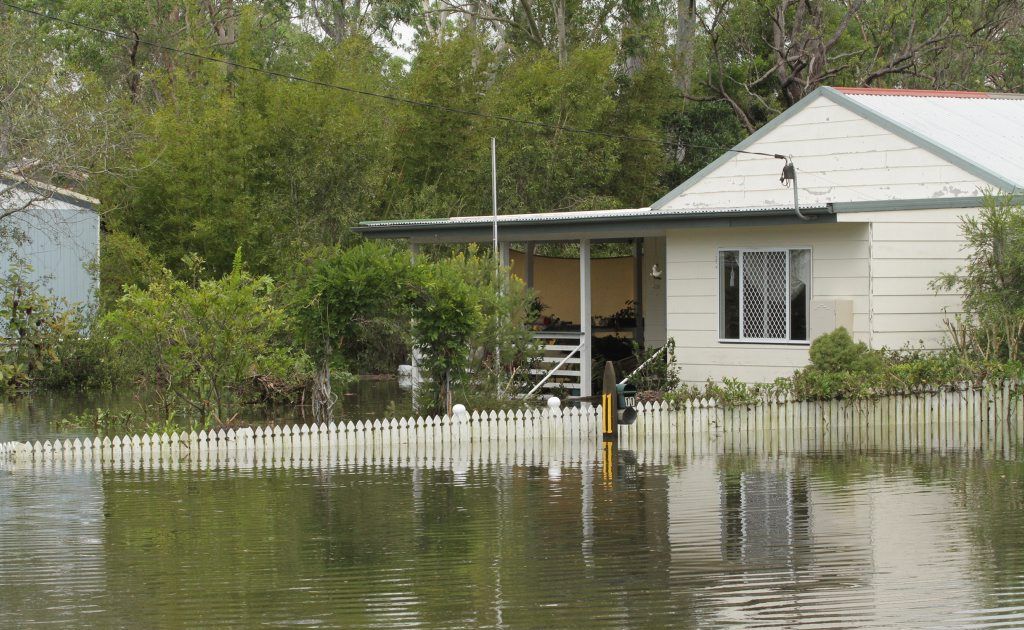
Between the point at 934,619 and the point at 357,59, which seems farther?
the point at 357,59

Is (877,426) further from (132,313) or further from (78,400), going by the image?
(78,400)

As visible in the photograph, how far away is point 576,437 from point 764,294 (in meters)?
4.64


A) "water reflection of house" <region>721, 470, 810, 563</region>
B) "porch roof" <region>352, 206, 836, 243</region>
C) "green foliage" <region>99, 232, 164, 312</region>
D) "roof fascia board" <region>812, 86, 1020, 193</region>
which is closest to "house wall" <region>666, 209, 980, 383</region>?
"roof fascia board" <region>812, 86, 1020, 193</region>

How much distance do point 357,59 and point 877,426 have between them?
22033mm

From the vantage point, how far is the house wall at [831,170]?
20.2m

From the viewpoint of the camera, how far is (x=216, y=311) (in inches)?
642

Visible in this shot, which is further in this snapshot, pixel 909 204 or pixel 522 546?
pixel 909 204

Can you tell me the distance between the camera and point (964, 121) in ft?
74.7

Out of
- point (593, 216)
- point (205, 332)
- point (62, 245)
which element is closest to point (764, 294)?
point (593, 216)

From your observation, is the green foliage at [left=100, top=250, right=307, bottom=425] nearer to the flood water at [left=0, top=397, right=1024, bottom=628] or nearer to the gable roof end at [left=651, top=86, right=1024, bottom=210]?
the flood water at [left=0, top=397, right=1024, bottom=628]

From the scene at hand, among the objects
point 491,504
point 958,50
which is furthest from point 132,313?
point 958,50

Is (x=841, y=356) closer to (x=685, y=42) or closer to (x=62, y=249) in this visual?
(x=62, y=249)

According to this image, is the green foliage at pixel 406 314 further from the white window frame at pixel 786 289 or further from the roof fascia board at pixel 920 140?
the roof fascia board at pixel 920 140

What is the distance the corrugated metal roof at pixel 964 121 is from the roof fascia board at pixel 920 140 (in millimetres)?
124
